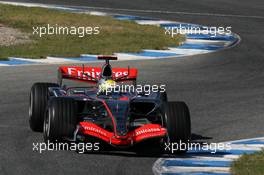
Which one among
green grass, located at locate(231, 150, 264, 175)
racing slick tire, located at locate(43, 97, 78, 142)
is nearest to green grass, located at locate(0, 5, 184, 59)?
racing slick tire, located at locate(43, 97, 78, 142)

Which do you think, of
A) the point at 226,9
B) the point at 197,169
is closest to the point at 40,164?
the point at 197,169

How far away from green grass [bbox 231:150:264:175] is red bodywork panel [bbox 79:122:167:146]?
1183 mm

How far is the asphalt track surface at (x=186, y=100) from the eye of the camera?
12367 millimetres

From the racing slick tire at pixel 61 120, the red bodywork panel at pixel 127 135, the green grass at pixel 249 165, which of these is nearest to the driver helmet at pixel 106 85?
the racing slick tire at pixel 61 120

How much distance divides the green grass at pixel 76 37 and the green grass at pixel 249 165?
11.6 metres

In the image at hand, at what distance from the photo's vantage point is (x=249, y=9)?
37.3m

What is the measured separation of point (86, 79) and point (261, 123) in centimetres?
307

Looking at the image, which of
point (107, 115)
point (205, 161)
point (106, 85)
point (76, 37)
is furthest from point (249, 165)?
point (76, 37)

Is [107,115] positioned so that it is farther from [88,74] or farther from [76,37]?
[76,37]

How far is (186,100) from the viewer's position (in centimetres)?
1831

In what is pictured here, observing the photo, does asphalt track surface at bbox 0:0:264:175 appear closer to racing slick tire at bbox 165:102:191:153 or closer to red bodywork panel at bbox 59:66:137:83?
racing slick tire at bbox 165:102:191:153

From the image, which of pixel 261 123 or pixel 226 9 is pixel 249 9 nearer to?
pixel 226 9

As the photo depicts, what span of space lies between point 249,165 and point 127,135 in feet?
5.73

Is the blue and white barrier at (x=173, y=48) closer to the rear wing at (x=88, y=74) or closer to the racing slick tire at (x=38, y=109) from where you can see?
the rear wing at (x=88, y=74)
